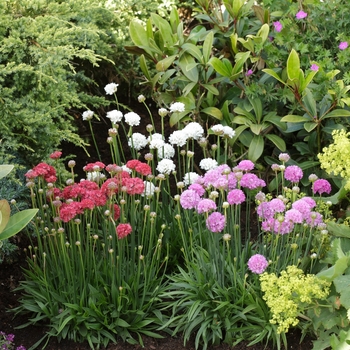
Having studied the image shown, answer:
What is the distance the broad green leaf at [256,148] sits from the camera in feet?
13.0

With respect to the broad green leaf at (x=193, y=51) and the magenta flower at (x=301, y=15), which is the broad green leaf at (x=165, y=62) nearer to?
the broad green leaf at (x=193, y=51)

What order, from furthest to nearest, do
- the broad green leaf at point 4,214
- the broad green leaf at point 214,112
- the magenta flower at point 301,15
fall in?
1. the broad green leaf at point 214,112
2. the magenta flower at point 301,15
3. the broad green leaf at point 4,214

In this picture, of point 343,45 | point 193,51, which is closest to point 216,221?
point 193,51

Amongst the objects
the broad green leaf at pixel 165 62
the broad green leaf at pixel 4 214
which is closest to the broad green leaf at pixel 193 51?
the broad green leaf at pixel 165 62

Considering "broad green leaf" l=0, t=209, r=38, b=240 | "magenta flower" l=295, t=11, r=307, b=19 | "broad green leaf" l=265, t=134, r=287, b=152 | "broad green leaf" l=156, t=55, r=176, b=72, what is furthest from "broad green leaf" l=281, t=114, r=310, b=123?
"broad green leaf" l=0, t=209, r=38, b=240

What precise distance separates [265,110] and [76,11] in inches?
57.1

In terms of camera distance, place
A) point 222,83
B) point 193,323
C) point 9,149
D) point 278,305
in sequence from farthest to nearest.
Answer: point 222,83
point 9,149
point 193,323
point 278,305

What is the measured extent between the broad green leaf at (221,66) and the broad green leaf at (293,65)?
1.57 feet

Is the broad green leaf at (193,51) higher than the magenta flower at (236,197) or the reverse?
higher

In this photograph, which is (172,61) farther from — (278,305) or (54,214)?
(278,305)

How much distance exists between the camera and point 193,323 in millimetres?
3070

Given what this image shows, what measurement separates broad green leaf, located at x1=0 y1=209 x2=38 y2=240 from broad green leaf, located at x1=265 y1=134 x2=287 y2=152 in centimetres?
181

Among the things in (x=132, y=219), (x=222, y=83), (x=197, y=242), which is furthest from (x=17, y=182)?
(x=222, y=83)

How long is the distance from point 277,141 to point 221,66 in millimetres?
597
